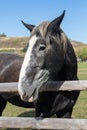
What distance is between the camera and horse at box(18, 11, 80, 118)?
13.5 feet

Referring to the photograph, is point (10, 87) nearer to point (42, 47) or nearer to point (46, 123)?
point (46, 123)

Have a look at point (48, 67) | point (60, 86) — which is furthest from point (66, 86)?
point (48, 67)

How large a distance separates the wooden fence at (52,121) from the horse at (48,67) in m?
0.20

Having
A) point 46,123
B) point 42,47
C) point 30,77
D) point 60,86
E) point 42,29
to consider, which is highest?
point 42,29

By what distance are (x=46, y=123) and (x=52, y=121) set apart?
0.12 meters

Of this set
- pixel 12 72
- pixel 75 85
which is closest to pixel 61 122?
pixel 75 85

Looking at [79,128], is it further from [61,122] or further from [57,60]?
[57,60]

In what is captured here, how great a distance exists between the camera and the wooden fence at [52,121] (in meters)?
4.43

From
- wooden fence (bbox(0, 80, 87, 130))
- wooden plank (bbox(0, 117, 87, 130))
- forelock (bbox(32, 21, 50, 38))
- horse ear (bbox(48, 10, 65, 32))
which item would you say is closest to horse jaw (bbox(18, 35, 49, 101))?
forelock (bbox(32, 21, 50, 38))

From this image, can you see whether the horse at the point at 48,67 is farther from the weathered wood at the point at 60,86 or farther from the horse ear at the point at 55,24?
the weathered wood at the point at 60,86

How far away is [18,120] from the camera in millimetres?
4758

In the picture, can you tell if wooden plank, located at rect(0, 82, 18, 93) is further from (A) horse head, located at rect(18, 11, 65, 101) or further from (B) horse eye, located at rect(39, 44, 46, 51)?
(B) horse eye, located at rect(39, 44, 46, 51)

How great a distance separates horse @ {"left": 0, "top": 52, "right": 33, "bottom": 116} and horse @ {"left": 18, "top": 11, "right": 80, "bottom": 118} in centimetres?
159

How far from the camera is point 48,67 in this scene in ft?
14.4
